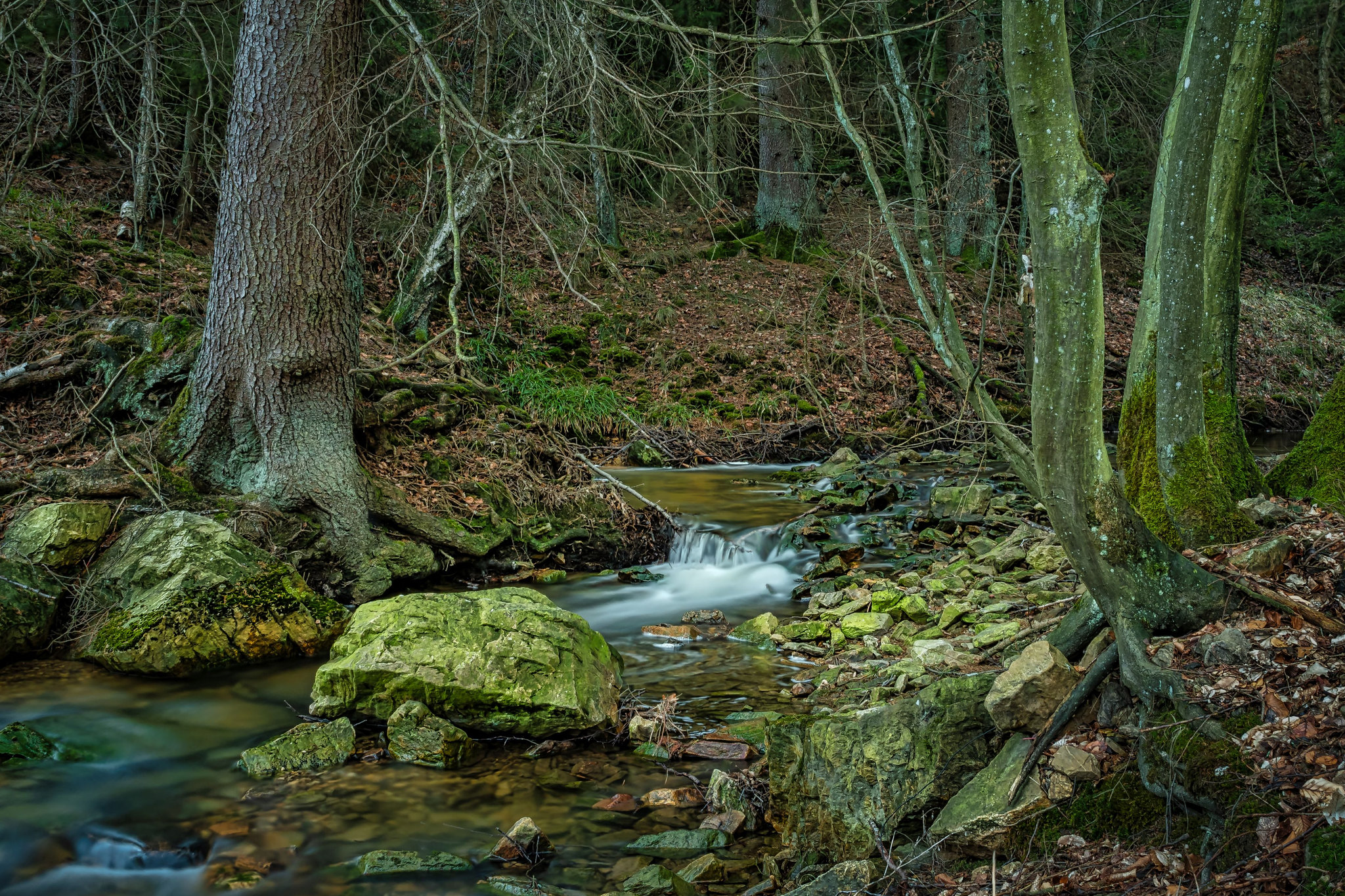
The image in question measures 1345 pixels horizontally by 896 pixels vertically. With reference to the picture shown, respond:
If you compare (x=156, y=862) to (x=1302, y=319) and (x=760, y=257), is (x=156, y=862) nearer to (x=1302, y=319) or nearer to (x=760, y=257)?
(x=760, y=257)

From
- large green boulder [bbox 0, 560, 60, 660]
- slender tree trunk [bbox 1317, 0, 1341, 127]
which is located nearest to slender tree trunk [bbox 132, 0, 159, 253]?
large green boulder [bbox 0, 560, 60, 660]

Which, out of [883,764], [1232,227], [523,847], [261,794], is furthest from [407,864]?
[1232,227]

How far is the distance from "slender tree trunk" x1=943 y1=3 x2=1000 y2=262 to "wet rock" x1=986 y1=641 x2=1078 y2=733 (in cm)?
212

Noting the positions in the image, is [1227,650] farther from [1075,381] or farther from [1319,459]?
[1319,459]

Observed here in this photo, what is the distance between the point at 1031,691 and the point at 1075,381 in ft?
3.78

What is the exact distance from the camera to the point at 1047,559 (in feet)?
20.1

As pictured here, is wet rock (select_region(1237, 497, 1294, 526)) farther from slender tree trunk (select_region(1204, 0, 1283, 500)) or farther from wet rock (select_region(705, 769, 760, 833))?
wet rock (select_region(705, 769, 760, 833))

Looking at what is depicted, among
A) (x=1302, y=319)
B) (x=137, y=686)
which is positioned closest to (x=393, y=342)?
(x=137, y=686)

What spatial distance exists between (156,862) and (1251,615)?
4.57 m

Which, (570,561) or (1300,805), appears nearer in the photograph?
(1300,805)

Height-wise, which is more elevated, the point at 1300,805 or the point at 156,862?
the point at 1300,805

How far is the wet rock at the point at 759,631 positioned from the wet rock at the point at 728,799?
6.90 ft

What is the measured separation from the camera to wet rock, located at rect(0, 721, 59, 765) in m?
4.37

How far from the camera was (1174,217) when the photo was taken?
4.53m
